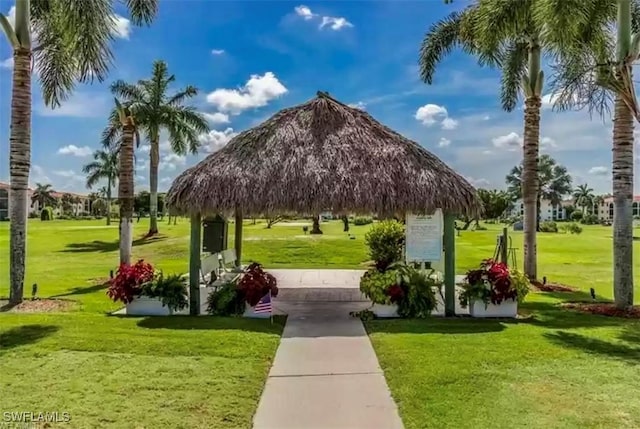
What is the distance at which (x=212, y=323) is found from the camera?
346 inches

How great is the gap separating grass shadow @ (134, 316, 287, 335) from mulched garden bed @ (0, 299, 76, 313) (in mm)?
2289

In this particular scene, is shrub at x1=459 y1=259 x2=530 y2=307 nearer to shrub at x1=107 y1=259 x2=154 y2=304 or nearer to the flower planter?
the flower planter

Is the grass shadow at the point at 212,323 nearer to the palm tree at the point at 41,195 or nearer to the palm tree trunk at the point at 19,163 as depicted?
the palm tree trunk at the point at 19,163

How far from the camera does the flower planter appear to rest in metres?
9.57

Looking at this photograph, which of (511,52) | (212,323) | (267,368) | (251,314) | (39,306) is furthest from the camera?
(511,52)

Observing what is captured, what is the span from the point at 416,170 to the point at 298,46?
5725 mm

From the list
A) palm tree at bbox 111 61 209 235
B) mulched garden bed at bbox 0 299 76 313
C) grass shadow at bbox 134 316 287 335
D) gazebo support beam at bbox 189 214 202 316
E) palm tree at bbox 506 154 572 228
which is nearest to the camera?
grass shadow at bbox 134 316 287 335

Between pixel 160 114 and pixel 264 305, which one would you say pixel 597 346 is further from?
pixel 160 114

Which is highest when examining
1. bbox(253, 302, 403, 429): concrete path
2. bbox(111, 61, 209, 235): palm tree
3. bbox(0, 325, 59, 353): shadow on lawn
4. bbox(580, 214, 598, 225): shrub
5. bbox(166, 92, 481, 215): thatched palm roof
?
bbox(111, 61, 209, 235): palm tree

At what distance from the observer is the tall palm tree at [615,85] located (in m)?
9.80

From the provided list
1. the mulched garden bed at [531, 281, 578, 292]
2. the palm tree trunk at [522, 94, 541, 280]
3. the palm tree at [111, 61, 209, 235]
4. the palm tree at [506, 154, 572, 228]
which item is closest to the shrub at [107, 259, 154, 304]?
the mulched garden bed at [531, 281, 578, 292]

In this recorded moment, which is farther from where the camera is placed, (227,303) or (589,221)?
(589,221)

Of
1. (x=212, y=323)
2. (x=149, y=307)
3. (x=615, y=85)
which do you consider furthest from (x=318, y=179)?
(x=615, y=85)

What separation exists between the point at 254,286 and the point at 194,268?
1.33 m
